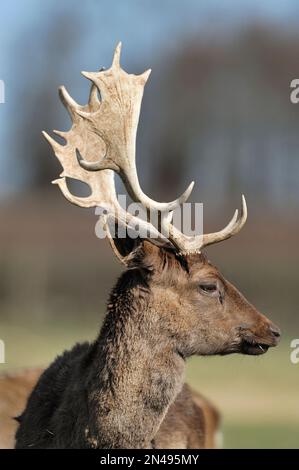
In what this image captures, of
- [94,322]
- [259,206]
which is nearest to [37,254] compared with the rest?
[94,322]

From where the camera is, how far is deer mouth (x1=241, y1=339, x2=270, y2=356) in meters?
6.94

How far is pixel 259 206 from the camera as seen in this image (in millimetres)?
37656

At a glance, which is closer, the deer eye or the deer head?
the deer head

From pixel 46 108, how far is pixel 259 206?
1142 cm

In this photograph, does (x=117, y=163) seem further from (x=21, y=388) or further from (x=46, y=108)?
(x=46, y=108)

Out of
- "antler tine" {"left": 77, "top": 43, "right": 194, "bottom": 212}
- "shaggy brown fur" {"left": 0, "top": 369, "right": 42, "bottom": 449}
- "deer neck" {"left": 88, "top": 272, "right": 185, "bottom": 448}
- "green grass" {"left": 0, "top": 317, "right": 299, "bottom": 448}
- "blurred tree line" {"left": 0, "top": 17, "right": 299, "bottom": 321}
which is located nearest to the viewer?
"deer neck" {"left": 88, "top": 272, "right": 185, "bottom": 448}

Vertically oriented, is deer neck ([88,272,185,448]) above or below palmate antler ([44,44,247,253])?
below

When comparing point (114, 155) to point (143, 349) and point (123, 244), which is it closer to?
point (123, 244)

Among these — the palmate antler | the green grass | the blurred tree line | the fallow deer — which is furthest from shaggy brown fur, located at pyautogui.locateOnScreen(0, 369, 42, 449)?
the blurred tree line

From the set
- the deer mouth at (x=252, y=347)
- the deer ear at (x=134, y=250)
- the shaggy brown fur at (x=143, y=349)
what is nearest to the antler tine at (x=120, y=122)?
the deer ear at (x=134, y=250)

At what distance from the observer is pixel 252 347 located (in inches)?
274

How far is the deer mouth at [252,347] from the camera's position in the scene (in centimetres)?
694

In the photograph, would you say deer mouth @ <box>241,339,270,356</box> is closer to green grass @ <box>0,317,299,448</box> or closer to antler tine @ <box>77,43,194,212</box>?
antler tine @ <box>77,43,194,212</box>

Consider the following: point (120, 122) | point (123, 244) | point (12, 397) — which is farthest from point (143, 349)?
point (12, 397)
